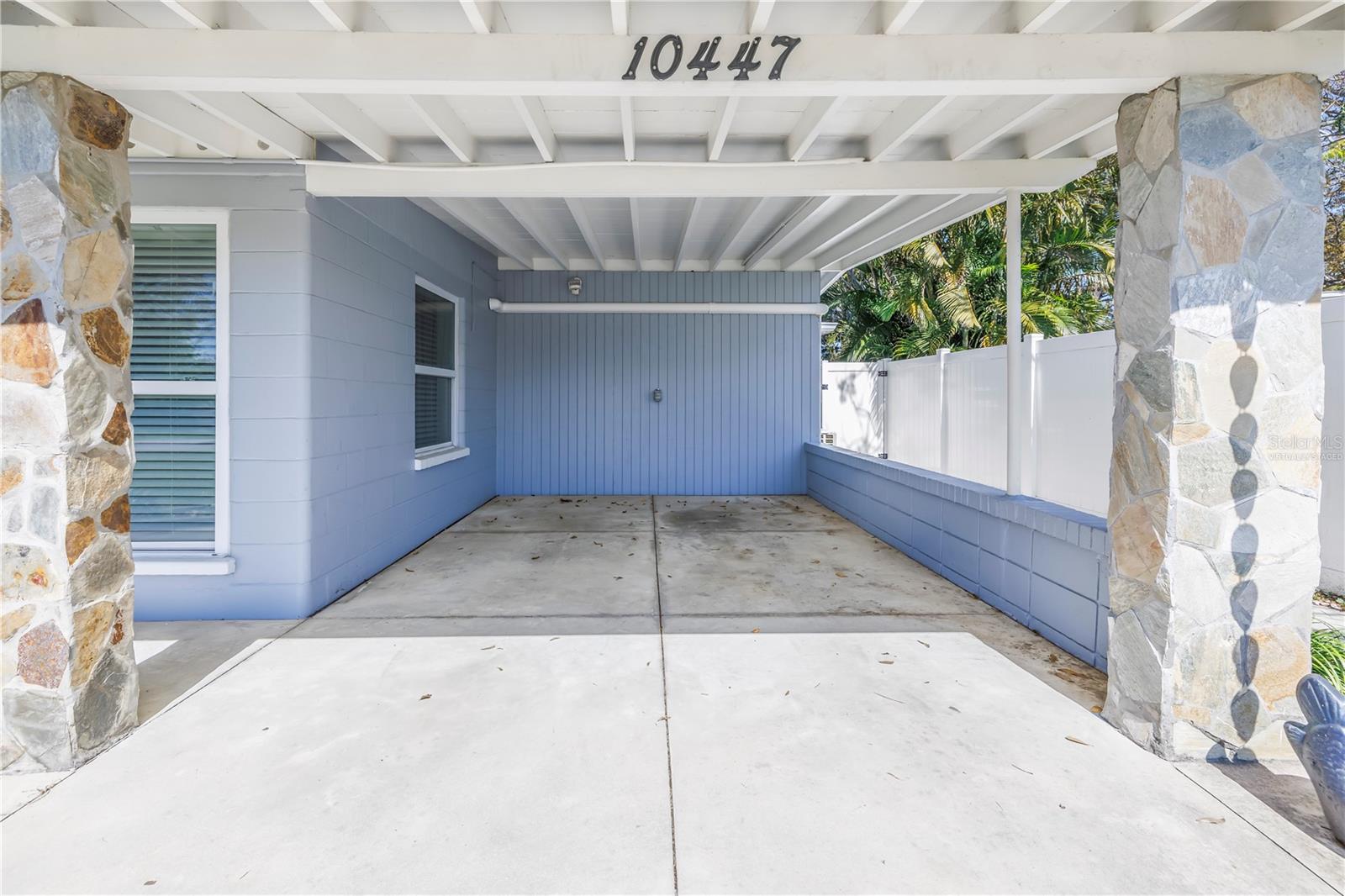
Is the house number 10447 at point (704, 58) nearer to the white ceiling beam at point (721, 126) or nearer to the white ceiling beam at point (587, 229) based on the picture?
the white ceiling beam at point (721, 126)

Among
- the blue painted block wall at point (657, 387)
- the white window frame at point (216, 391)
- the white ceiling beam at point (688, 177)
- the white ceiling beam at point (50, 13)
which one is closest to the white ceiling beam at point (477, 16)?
the white ceiling beam at point (688, 177)

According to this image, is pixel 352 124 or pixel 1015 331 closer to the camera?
pixel 352 124

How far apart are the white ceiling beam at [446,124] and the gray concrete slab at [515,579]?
265 centimetres

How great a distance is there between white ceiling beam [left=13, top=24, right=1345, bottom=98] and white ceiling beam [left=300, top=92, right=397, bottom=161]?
0.48 meters

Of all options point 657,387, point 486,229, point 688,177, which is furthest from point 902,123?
point 657,387

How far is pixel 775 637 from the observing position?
3.33 meters

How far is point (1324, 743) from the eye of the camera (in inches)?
73.0

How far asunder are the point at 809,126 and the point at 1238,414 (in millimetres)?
2291

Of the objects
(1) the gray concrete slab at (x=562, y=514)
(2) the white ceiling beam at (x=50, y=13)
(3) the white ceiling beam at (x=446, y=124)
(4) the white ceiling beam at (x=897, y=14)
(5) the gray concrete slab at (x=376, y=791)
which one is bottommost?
(5) the gray concrete slab at (x=376, y=791)

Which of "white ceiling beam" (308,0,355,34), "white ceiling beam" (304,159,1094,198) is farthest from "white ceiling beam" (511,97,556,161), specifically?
"white ceiling beam" (308,0,355,34)

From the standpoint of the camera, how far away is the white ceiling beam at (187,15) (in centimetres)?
216

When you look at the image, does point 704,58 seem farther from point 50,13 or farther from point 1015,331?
point 1015,331

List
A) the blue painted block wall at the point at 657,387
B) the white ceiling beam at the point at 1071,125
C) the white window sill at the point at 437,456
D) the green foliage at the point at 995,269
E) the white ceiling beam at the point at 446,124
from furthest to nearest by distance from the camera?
1. the green foliage at the point at 995,269
2. the blue painted block wall at the point at 657,387
3. the white window sill at the point at 437,456
4. the white ceiling beam at the point at 446,124
5. the white ceiling beam at the point at 1071,125

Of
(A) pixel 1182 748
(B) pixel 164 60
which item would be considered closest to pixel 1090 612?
(A) pixel 1182 748
